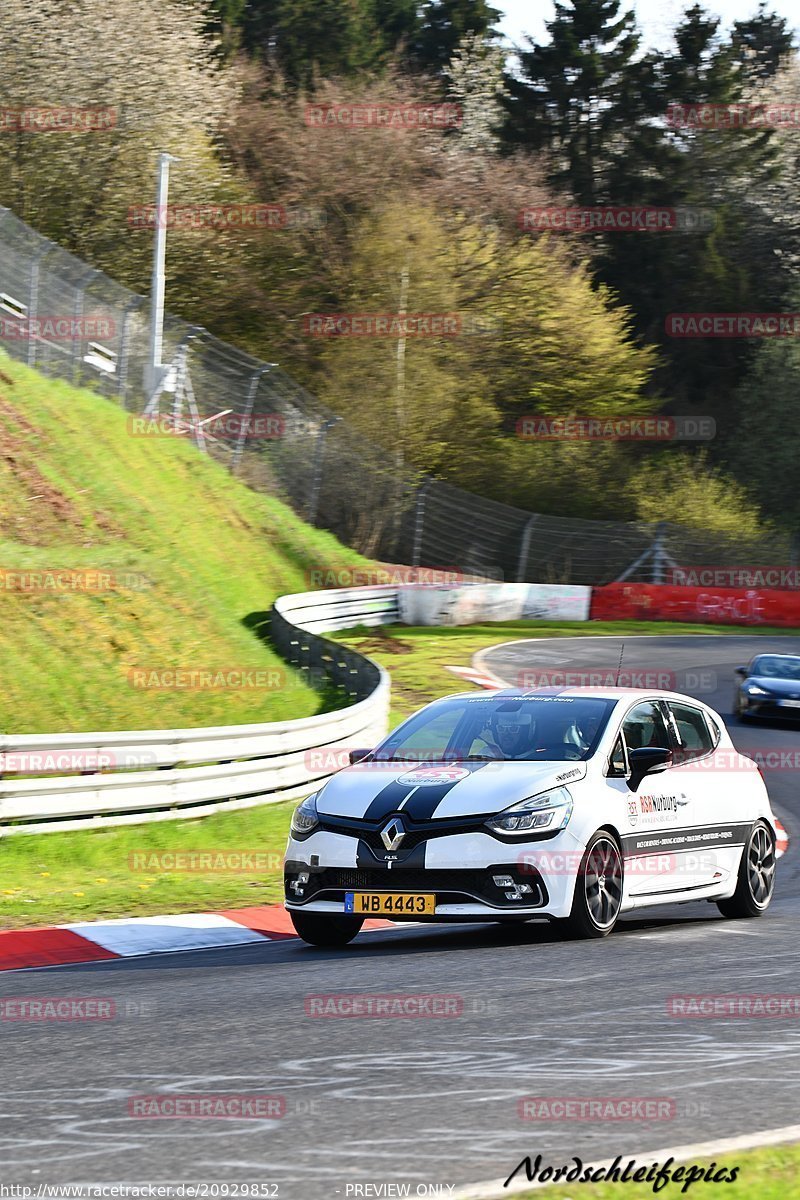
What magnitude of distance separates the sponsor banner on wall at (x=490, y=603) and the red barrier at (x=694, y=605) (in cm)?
70

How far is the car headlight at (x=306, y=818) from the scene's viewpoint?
9203 mm

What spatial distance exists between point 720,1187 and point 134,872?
8.68 metres

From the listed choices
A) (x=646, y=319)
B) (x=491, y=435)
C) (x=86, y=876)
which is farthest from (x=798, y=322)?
(x=86, y=876)

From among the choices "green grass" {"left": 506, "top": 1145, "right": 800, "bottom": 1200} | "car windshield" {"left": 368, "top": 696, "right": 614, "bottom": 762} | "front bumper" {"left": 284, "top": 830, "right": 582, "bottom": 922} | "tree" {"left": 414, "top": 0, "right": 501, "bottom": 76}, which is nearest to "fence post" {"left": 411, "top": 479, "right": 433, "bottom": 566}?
"car windshield" {"left": 368, "top": 696, "right": 614, "bottom": 762}

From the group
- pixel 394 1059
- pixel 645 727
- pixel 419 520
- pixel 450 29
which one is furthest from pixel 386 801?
pixel 450 29

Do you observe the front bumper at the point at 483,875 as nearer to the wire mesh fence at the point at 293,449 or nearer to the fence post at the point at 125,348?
the wire mesh fence at the point at 293,449

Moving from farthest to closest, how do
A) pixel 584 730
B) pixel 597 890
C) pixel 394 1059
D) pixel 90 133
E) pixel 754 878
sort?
pixel 90 133, pixel 754 878, pixel 584 730, pixel 597 890, pixel 394 1059

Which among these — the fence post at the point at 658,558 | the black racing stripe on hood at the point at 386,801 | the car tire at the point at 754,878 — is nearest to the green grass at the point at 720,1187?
the black racing stripe on hood at the point at 386,801

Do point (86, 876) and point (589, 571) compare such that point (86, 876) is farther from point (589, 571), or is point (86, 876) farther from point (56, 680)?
point (589, 571)

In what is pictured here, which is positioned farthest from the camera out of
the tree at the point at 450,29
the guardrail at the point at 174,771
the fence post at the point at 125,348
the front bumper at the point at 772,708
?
the tree at the point at 450,29

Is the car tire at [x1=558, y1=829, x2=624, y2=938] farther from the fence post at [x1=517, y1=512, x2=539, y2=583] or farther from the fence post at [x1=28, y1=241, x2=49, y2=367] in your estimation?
the fence post at [x1=517, y1=512, x2=539, y2=583]

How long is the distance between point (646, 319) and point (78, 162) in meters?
25.9

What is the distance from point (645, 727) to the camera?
33.5 ft

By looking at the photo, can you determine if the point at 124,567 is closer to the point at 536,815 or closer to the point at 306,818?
the point at 306,818
